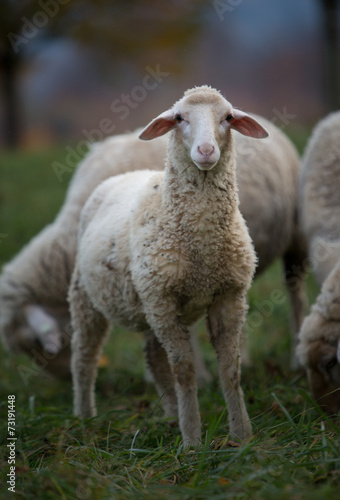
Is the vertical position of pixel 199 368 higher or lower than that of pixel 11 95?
lower

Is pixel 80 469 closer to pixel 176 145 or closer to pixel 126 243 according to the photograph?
pixel 126 243

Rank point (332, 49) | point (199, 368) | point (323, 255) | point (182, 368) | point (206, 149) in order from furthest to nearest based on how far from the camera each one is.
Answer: point (332, 49) → point (199, 368) → point (323, 255) → point (182, 368) → point (206, 149)

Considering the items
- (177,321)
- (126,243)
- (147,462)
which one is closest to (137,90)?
(126,243)

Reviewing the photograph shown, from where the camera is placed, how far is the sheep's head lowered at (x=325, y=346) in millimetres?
3355

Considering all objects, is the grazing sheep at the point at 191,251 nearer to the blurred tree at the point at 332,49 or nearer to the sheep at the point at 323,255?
the sheep at the point at 323,255

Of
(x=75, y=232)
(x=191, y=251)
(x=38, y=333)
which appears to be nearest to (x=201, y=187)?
(x=191, y=251)

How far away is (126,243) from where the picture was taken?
3.01 meters

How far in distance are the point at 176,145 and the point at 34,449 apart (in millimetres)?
1533

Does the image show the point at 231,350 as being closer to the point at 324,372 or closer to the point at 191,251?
Answer: the point at 191,251

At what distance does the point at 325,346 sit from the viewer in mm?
3389

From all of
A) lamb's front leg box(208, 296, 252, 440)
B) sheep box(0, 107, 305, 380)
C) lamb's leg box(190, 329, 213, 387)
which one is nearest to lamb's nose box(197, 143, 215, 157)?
lamb's front leg box(208, 296, 252, 440)

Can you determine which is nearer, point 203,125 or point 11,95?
point 203,125

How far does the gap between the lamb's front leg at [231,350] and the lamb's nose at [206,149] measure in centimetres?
71

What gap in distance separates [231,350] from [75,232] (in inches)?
77.3
